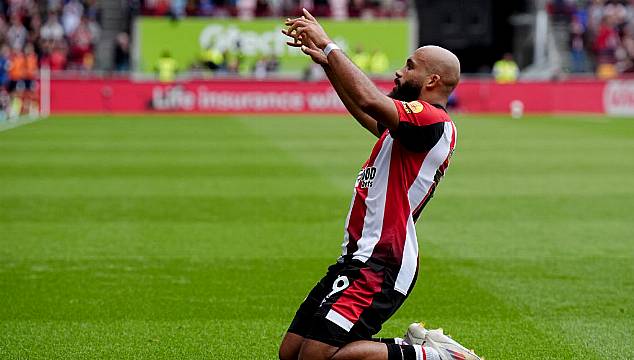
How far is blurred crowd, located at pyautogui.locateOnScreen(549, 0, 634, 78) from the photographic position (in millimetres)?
43750

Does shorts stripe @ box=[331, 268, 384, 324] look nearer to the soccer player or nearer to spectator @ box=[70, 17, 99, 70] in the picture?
the soccer player

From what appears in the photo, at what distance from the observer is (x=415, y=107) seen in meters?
5.69

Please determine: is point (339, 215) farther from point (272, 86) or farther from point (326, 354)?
point (272, 86)

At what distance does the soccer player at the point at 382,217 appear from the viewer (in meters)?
5.73

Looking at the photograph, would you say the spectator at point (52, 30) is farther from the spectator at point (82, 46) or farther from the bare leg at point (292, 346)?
the bare leg at point (292, 346)

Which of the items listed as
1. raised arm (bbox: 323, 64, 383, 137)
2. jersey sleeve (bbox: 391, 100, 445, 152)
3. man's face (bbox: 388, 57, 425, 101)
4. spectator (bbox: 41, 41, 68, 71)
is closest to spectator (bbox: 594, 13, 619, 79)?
spectator (bbox: 41, 41, 68, 71)

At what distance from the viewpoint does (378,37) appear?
45625 mm

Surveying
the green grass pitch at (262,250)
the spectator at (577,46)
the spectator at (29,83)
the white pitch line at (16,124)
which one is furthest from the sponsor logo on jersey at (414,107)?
the spectator at (577,46)

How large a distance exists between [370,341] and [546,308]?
3039 mm

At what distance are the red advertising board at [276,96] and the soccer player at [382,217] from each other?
30850 millimetres

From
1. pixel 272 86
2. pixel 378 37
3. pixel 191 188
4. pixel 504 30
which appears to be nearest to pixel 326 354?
pixel 191 188

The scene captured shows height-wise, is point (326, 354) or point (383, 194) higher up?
point (383, 194)

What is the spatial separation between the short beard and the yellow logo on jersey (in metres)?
0.23

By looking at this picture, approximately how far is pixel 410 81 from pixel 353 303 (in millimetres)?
1193
